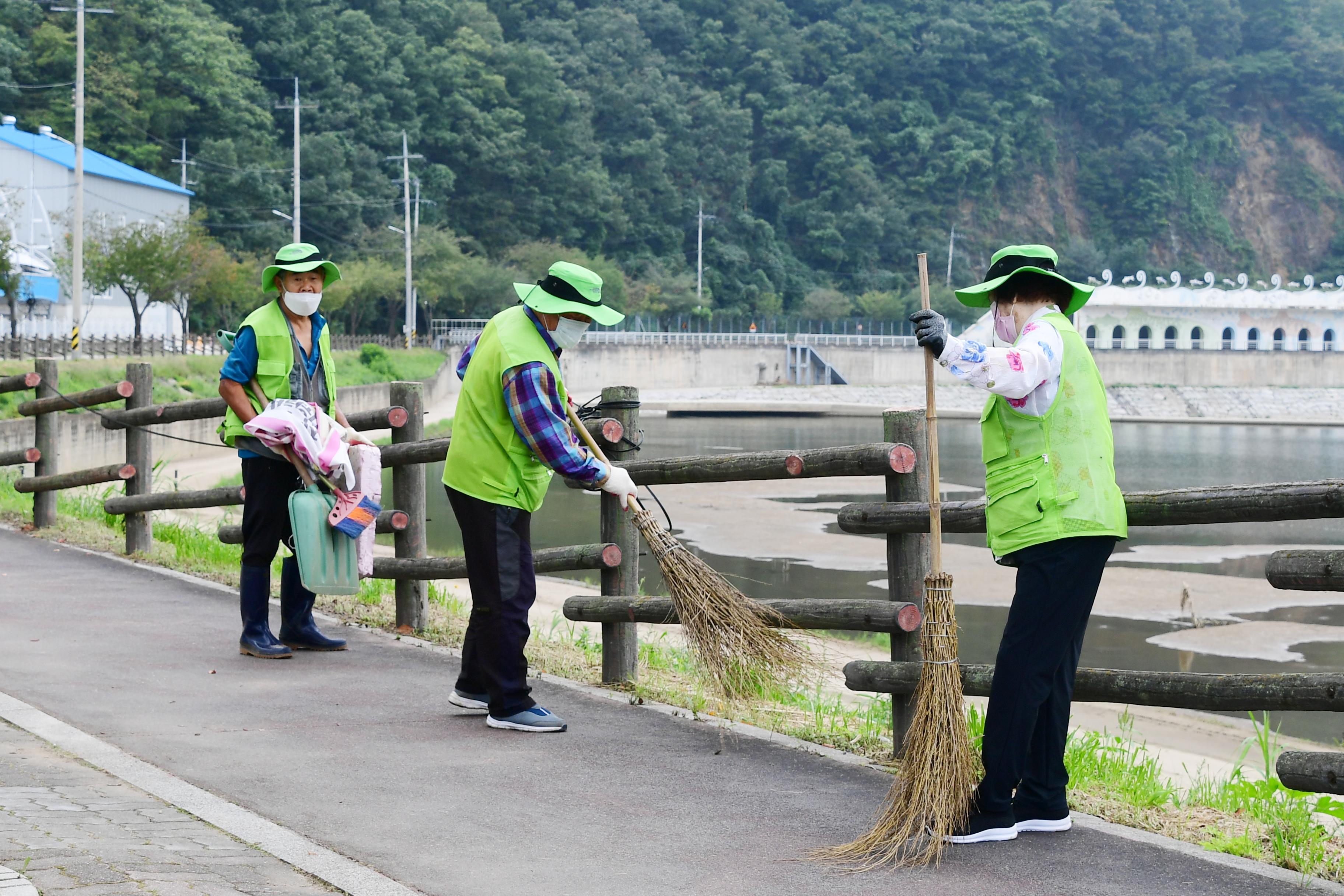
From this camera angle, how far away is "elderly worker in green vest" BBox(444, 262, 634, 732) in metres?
5.14

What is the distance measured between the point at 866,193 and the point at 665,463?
106 m

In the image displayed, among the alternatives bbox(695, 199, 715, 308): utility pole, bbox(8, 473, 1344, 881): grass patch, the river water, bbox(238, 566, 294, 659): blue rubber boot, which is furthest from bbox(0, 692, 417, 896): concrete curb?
bbox(695, 199, 715, 308): utility pole

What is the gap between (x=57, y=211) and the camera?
50.8m

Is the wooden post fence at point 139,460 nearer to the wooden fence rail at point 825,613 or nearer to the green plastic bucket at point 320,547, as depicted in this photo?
the green plastic bucket at point 320,547

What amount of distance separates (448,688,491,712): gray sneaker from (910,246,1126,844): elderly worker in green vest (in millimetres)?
2180

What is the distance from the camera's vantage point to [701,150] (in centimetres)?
10488

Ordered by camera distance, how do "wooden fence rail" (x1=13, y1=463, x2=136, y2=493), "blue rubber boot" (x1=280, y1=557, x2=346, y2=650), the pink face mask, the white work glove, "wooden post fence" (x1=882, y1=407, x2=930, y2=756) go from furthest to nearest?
"wooden fence rail" (x1=13, y1=463, x2=136, y2=493)
"blue rubber boot" (x1=280, y1=557, x2=346, y2=650)
the white work glove
"wooden post fence" (x1=882, y1=407, x2=930, y2=756)
the pink face mask

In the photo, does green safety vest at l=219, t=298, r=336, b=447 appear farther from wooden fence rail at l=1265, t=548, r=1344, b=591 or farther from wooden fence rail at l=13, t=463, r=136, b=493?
wooden fence rail at l=1265, t=548, r=1344, b=591

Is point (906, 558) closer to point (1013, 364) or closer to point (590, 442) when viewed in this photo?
point (590, 442)

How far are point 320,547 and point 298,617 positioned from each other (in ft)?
2.07

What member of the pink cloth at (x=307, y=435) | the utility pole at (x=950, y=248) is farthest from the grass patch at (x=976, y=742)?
the utility pole at (x=950, y=248)

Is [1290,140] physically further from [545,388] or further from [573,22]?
[545,388]

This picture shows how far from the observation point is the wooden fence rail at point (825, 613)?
16.7 ft

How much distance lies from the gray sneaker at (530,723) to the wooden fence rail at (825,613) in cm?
62
